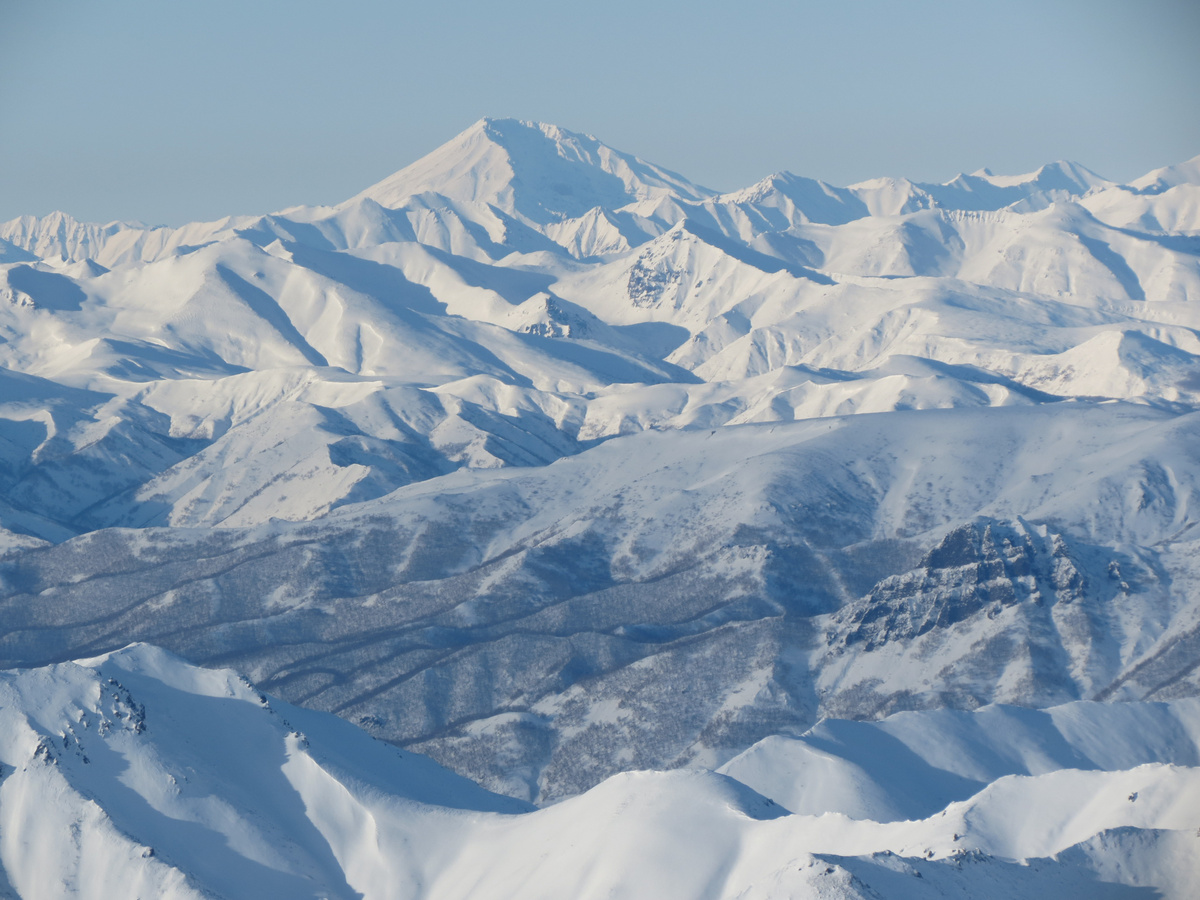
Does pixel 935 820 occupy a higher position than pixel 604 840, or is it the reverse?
pixel 935 820

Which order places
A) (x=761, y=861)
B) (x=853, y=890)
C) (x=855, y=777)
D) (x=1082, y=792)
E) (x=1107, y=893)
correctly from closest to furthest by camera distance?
(x=853, y=890) < (x=1107, y=893) < (x=761, y=861) < (x=1082, y=792) < (x=855, y=777)

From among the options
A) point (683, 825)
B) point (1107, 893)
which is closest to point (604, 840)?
point (683, 825)

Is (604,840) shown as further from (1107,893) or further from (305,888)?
(1107,893)

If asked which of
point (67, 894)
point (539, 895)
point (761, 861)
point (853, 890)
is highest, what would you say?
point (853, 890)

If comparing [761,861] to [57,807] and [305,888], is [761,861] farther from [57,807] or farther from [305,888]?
[57,807]

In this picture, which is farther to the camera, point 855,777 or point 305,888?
point 855,777

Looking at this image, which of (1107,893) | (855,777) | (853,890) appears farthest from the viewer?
(855,777)
